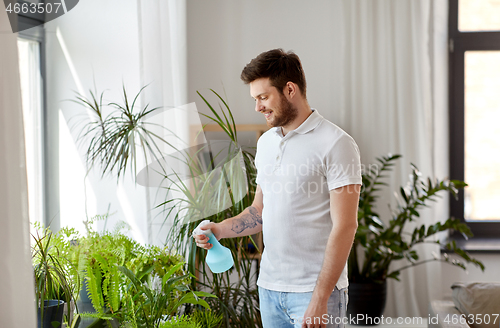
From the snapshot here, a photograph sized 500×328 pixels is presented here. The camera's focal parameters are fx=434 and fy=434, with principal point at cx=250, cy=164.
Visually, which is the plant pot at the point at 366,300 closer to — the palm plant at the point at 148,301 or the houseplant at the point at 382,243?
the houseplant at the point at 382,243

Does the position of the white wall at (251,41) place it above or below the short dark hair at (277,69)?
above

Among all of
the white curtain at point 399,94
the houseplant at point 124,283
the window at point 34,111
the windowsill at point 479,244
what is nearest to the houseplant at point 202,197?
the houseplant at point 124,283

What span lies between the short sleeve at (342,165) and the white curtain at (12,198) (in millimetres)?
773

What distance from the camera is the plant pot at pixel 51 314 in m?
1.22

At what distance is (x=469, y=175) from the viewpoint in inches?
122

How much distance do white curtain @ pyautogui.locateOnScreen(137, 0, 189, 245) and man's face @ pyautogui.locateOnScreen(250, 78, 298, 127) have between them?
75 centimetres

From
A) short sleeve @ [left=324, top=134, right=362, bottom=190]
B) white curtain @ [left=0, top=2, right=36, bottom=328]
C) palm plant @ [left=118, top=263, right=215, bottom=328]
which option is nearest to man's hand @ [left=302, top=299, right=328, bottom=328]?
short sleeve @ [left=324, top=134, right=362, bottom=190]

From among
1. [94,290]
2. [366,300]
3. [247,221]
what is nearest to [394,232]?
[366,300]

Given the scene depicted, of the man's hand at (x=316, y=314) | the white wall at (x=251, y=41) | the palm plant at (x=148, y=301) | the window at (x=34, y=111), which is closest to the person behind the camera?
the man's hand at (x=316, y=314)

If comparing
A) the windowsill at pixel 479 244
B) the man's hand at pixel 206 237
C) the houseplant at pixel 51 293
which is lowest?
the windowsill at pixel 479 244

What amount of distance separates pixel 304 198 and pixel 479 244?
2.19 meters

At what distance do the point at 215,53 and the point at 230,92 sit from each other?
0.29 metres

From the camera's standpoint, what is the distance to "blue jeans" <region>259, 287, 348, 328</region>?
1256mm

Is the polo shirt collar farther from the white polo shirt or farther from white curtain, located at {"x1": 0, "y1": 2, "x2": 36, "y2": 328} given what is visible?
white curtain, located at {"x1": 0, "y1": 2, "x2": 36, "y2": 328}
